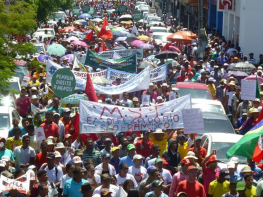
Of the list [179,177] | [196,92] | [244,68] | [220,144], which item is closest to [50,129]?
[220,144]

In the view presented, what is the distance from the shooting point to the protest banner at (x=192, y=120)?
13844 mm

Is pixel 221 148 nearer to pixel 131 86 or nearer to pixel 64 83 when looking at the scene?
pixel 64 83

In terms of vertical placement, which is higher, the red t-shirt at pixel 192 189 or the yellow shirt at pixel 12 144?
the red t-shirt at pixel 192 189

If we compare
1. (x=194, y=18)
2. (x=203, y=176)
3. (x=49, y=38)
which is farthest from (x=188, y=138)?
(x=194, y=18)

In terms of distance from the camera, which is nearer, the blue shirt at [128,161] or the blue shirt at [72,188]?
the blue shirt at [72,188]

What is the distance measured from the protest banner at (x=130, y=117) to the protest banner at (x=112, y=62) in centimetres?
872

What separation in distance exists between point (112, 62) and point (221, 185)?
1289cm

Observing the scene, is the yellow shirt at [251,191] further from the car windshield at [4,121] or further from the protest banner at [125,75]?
the protest banner at [125,75]

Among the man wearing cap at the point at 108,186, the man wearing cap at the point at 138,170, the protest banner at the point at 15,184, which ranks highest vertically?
the protest banner at the point at 15,184

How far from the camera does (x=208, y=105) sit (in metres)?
18.5

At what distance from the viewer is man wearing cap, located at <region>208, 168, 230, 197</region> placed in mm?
11555

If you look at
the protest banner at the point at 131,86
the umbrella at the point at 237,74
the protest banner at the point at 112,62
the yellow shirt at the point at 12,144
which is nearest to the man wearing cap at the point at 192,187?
the yellow shirt at the point at 12,144

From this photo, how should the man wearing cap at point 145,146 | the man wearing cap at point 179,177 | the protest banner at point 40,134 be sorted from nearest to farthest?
1. the man wearing cap at point 179,177
2. the man wearing cap at point 145,146
3. the protest banner at point 40,134

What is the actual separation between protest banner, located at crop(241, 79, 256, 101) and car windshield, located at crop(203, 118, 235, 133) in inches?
63.0
